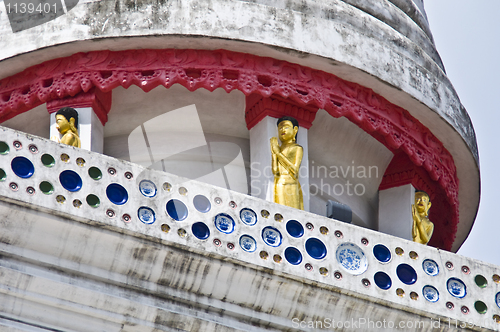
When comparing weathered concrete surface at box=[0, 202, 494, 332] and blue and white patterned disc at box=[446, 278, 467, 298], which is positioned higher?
blue and white patterned disc at box=[446, 278, 467, 298]

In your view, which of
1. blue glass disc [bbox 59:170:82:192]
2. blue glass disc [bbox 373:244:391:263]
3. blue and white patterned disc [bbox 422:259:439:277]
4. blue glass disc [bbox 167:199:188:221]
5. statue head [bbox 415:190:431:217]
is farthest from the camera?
statue head [bbox 415:190:431:217]

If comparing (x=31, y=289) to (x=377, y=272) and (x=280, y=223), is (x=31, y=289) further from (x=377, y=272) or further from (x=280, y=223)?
(x=377, y=272)

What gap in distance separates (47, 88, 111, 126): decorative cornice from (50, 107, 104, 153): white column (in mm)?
56

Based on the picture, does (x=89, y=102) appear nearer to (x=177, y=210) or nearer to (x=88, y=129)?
(x=88, y=129)

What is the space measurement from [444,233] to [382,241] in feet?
16.1

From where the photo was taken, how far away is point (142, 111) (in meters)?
14.1

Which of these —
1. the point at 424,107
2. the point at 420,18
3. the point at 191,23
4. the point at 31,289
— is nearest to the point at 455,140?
the point at 424,107

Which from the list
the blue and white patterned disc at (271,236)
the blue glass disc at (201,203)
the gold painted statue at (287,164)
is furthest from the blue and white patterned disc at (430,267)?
the blue glass disc at (201,203)

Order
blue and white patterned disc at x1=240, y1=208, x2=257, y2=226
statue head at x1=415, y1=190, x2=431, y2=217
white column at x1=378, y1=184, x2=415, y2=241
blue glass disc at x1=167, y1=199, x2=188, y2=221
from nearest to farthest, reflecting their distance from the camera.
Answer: blue glass disc at x1=167, y1=199, x2=188, y2=221, blue and white patterned disc at x1=240, y1=208, x2=257, y2=226, white column at x1=378, y1=184, x2=415, y2=241, statue head at x1=415, y1=190, x2=431, y2=217

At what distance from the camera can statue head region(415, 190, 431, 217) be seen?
14742 millimetres

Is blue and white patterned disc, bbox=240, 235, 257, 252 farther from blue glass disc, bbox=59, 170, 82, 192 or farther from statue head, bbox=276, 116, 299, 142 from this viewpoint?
statue head, bbox=276, 116, 299, 142

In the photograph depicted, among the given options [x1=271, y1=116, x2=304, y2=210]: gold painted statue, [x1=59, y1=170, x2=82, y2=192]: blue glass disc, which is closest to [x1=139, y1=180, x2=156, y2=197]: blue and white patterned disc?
[x1=59, y1=170, x2=82, y2=192]: blue glass disc

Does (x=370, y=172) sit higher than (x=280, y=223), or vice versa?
(x=370, y=172)

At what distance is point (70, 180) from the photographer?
10.2 metres
